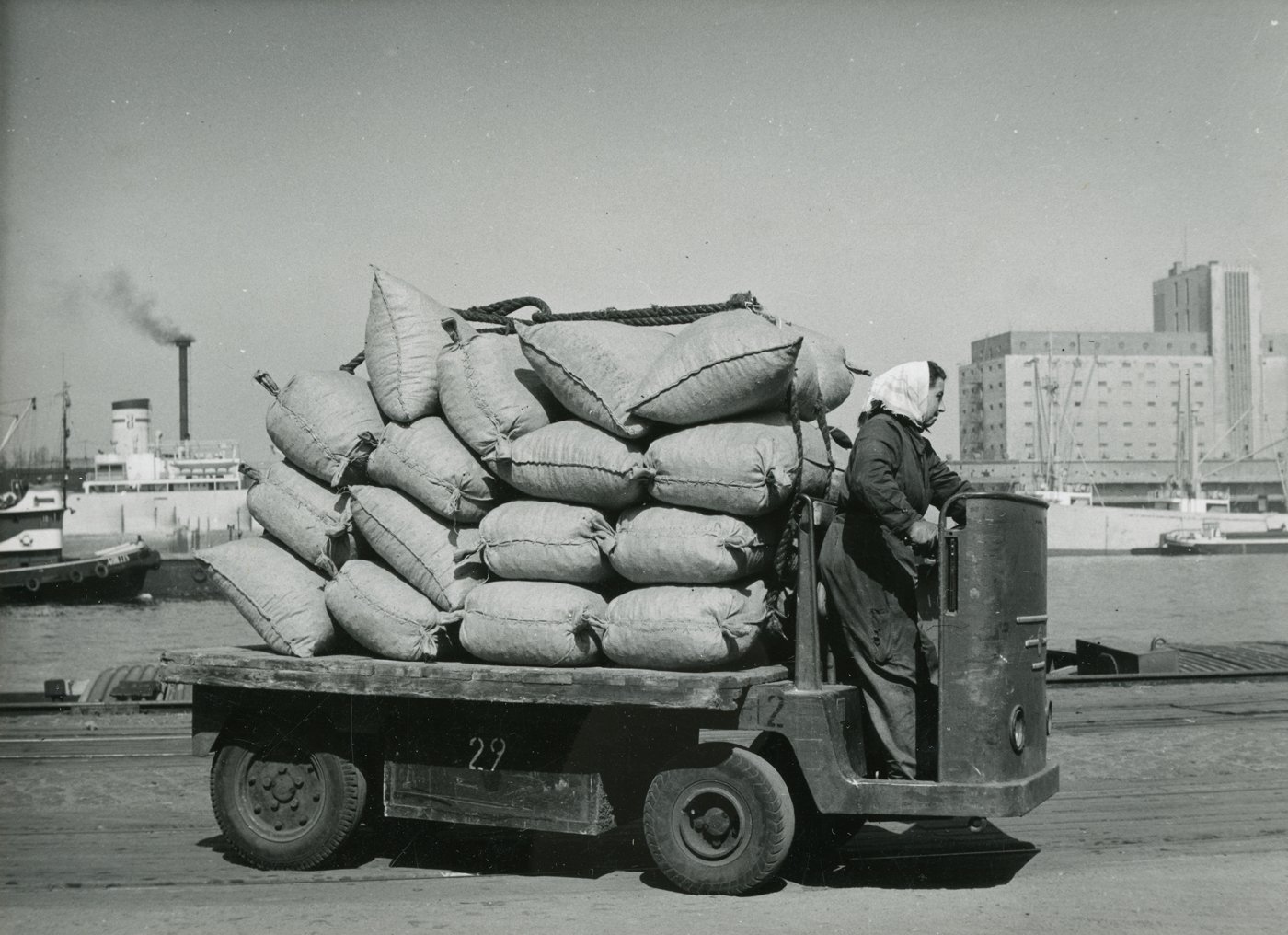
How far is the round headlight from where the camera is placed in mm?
4910

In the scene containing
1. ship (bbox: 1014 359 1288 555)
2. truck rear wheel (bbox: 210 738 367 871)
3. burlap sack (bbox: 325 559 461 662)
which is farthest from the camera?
ship (bbox: 1014 359 1288 555)

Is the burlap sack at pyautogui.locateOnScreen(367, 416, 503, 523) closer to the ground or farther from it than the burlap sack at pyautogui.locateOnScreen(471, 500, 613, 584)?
farther from it

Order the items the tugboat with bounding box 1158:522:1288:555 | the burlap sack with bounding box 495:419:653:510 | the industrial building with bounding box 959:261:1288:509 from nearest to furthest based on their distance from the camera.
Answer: the burlap sack with bounding box 495:419:653:510
the tugboat with bounding box 1158:522:1288:555
the industrial building with bounding box 959:261:1288:509

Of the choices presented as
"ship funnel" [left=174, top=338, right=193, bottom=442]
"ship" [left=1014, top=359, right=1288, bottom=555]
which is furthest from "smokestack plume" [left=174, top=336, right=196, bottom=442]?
"ship" [left=1014, top=359, right=1288, bottom=555]

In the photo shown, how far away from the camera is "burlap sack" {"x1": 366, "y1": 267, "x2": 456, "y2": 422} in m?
6.06

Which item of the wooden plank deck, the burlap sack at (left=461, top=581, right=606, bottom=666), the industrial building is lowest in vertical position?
the wooden plank deck

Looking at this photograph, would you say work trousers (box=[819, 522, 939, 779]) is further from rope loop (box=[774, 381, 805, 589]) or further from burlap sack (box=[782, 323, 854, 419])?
burlap sack (box=[782, 323, 854, 419])

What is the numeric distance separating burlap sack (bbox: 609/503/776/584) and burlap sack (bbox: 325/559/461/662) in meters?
0.89

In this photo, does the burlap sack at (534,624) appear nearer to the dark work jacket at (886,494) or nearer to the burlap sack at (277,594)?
the burlap sack at (277,594)

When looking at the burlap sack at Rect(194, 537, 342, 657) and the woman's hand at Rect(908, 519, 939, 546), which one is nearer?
the woman's hand at Rect(908, 519, 939, 546)

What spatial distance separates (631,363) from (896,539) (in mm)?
1426

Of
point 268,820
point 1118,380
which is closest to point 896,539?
point 268,820

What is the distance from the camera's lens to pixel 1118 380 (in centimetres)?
9981

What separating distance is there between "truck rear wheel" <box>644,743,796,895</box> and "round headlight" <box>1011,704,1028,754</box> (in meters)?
0.95
